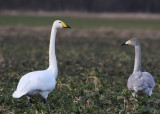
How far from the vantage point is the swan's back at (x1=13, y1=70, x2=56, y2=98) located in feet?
22.2

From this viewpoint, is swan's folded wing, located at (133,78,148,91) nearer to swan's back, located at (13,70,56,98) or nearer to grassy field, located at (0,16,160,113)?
grassy field, located at (0,16,160,113)

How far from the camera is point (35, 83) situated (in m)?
6.96

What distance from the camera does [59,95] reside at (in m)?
8.14

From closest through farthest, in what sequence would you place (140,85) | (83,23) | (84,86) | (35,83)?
(35,83) < (140,85) < (84,86) < (83,23)

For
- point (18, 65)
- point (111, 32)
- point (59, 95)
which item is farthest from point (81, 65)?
point (111, 32)

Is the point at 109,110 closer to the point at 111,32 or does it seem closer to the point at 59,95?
the point at 59,95

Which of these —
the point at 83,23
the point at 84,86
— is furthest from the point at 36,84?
the point at 83,23

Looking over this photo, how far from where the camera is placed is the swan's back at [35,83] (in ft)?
22.2

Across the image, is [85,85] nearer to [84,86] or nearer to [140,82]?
[84,86]

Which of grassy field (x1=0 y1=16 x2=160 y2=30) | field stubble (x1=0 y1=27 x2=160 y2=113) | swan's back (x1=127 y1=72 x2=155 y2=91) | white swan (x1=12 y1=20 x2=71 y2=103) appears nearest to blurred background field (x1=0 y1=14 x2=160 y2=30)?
grassy field (x1=0 y1=16 x2=160 y2=30)

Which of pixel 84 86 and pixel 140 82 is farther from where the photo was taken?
pixel 84 86

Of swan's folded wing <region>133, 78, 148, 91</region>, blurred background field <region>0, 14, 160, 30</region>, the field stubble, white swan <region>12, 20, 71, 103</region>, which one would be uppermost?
white swan <region>12, 20, 71, 103</region>

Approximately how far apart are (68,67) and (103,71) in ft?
4.50

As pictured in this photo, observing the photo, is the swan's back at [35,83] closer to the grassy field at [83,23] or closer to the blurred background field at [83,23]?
the blurred background field at [83,23]
